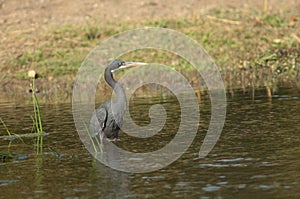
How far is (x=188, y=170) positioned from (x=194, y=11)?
47.5 feet

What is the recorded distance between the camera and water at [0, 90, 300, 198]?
23.5 ft

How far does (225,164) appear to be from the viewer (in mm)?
8219

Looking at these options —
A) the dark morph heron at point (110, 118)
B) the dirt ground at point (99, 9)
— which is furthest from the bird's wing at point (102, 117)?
the dirt ground at point (99, 9)

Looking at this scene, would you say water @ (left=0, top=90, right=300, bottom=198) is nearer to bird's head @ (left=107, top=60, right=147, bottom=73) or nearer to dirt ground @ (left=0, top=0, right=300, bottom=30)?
bird's head @ (left=107, top=60, right=147, bottom=73)

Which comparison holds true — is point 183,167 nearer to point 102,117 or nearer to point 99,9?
point 102,117

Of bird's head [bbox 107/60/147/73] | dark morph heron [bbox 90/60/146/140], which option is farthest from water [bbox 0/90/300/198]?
bird's head [bbox 107/60/147/73]

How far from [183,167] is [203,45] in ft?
38.5

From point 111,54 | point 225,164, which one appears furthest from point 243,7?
point 225,164

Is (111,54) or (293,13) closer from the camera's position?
(111,54)

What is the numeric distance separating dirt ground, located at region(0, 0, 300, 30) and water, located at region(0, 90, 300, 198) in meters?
10.7

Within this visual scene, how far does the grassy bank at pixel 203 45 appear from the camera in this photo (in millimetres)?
17375

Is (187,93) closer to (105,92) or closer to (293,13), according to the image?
(105,92)

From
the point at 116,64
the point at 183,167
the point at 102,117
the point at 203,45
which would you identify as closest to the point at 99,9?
the point at 203,45

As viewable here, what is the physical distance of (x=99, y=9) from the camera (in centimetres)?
2355
